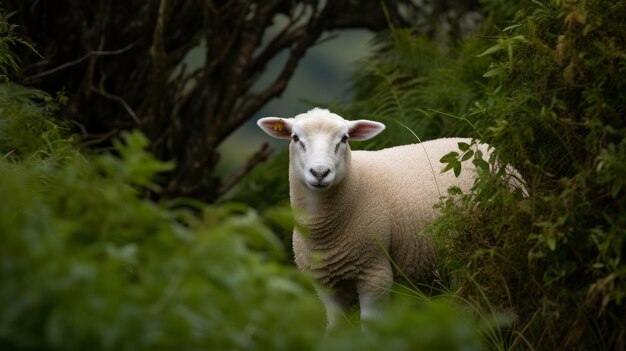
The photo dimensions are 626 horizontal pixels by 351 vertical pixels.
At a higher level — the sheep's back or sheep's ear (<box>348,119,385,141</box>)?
sheep's ear (<box>348,119,385,141</box>)

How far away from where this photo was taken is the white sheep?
215 inches

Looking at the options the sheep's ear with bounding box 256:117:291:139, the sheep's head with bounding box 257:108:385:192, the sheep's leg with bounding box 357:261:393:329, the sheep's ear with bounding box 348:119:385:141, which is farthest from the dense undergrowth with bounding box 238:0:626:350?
the sheep's ear with bounding box 256:117:291:139

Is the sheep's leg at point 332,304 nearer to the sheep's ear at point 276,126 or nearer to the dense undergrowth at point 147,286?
the sheep's ear at point 276,126

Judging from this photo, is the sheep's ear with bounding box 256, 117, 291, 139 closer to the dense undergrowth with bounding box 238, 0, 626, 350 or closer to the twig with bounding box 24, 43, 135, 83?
the dense undergrowth with bounding box 238, 0, 626, 350

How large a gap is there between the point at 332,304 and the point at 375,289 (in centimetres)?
26

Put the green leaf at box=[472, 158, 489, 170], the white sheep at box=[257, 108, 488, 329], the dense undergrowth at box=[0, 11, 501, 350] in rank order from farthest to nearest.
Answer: the white sheep at box=[257, 108, 488, 329], the green leaf at box=[472, 158, 489, 170], the dense undergrowth at box=[0, 11, 501, 350]

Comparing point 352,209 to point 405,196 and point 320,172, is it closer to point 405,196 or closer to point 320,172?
point 405,196

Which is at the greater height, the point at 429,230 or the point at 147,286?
the point at 147,286

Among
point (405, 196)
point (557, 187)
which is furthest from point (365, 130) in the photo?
point (557, 187)

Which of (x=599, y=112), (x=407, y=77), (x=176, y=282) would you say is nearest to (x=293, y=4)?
(x=407, y=77)

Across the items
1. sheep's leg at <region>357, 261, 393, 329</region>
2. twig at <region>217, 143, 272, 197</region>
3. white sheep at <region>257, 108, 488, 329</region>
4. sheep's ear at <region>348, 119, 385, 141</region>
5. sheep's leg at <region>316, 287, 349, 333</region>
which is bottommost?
twig at <region>217, 143, 272, 197</region>

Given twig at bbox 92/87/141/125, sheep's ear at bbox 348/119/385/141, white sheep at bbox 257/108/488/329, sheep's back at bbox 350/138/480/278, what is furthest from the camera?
twig at bbox 92/87/141/125

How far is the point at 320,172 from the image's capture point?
17.2 feet

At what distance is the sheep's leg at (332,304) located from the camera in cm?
536
